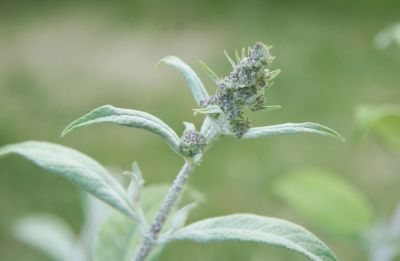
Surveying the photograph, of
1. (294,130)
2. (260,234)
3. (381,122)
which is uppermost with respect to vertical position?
(381,122)

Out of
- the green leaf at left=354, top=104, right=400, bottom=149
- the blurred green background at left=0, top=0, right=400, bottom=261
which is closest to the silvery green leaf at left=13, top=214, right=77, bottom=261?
the blurred green background at left=0, top=0, right=400, bottom=261

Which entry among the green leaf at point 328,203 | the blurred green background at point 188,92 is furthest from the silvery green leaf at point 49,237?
the green leaf at point 328,203

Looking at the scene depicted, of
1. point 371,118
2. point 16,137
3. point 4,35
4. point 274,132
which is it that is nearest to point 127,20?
point 4,35

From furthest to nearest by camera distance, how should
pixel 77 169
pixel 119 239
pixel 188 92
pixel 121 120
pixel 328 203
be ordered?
1. pixel 188 92
2. pixel 328 203
3. pixel 119 239
4. pixel 77 169
5. pixel 121 120

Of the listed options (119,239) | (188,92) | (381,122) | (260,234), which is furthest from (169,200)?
(188,92)

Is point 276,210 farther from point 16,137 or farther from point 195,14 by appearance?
point 195,14

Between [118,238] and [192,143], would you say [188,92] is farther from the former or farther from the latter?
[192,143]
